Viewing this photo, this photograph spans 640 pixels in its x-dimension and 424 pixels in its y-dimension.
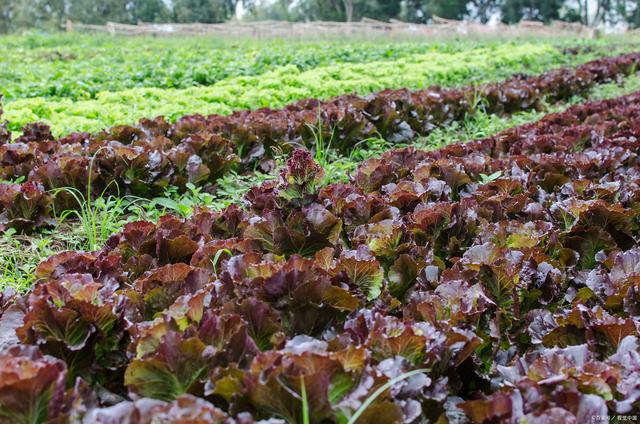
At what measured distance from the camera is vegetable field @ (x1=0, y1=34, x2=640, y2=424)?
121cm

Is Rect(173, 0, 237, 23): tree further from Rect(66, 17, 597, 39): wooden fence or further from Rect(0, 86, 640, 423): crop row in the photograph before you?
Rect(0, 86, 640, 423): crop row

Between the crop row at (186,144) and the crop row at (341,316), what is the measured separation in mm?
1440

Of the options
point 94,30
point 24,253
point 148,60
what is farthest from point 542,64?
point 94,30

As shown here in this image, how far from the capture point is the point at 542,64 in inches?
603

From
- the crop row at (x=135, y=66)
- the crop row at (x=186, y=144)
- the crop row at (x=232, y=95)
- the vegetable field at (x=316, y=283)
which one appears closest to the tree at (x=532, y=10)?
the crop row at (x=135, y=66)

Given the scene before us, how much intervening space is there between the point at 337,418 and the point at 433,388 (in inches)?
11.9

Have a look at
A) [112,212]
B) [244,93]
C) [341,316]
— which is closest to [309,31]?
[244,93]

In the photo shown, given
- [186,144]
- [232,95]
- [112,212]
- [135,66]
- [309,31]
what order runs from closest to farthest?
[112,212]
[186,144]
[232,95]
[135,66]
[309,31]

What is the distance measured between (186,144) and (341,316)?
294cm

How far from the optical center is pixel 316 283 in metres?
1.57

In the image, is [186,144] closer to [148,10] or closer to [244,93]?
[244,93]

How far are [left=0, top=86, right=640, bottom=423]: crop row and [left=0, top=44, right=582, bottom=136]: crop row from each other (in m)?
4.14

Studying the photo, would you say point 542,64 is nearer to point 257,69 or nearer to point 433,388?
point 257,69

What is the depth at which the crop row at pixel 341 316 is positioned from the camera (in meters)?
1.18
